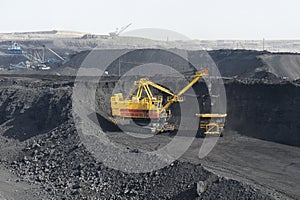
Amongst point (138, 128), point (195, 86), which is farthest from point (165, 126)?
point (195, 86)

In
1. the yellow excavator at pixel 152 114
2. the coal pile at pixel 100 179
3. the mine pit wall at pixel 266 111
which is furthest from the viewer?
the yellow excavator at pixel 152 114

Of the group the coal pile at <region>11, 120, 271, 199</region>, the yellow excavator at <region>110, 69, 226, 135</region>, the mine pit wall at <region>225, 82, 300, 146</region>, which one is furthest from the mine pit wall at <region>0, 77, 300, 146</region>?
the coal pile at <region>11, 120, 271, 199</region>

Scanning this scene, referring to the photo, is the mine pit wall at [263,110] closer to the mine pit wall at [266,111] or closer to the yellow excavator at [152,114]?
the mine pit wall at [266,111]

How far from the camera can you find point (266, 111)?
20.8 meters

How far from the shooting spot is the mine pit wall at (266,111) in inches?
765

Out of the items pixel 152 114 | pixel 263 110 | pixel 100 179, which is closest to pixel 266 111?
pixel 263 110

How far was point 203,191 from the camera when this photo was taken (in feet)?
40.9

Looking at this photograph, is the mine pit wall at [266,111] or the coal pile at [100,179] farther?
the mine pit wall at [266,111]

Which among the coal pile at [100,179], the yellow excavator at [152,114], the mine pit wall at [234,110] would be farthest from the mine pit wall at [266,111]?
the coal pile at [100,179]

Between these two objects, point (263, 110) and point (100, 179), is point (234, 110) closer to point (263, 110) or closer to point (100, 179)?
point (263, 110)

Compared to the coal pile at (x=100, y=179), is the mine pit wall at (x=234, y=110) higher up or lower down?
higher up

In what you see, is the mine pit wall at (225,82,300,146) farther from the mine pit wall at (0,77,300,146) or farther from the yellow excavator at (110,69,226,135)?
the yellow excavator at (110,69,226,135)

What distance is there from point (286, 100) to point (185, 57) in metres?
24.4

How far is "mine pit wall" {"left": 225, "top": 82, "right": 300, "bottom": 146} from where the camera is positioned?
1942 centimetres
